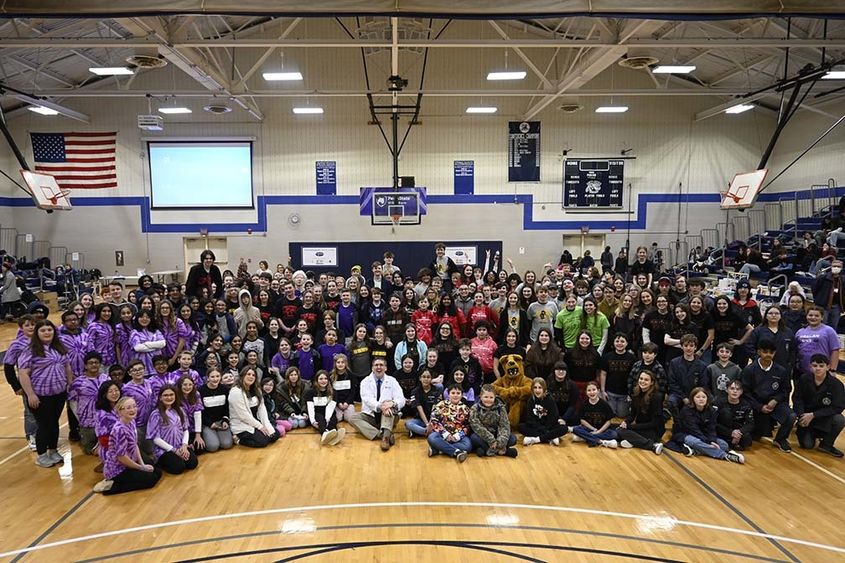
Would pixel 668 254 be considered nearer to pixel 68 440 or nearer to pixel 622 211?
pixel 622 211

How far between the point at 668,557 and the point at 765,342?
3.29 m

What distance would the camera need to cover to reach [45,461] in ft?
18.8

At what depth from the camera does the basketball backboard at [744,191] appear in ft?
43.2

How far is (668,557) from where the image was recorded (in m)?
4.12

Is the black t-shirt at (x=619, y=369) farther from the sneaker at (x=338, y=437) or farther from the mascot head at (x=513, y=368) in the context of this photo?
the sneaker at (x=338, y=437)

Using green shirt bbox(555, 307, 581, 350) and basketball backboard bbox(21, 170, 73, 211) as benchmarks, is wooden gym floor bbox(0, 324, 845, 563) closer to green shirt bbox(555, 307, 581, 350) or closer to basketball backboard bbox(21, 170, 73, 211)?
green shirt bbox(555, 307, 581, 350)

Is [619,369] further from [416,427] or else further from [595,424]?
[416,427]

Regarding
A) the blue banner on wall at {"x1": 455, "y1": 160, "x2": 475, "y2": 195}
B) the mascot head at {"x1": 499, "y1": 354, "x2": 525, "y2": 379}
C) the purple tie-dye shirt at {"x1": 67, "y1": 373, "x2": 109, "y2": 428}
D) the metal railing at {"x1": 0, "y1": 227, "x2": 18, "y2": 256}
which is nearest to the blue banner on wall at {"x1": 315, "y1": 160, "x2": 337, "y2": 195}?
the blue banner on wall at {"x1": 455, "y1": 160, "x2": 475, "y2": 195}

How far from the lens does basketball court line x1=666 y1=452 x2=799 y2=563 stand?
4.23 metres

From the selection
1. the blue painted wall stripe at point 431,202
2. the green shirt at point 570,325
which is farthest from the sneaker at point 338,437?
the blue painted wall stripe at point 431,202

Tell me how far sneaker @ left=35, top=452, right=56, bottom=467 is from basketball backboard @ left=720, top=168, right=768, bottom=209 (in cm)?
1466

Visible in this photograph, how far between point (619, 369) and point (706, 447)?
1.30m

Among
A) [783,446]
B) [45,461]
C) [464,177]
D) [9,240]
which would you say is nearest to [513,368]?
[783,446]

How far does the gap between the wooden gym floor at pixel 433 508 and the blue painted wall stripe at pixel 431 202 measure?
12.2 meters
